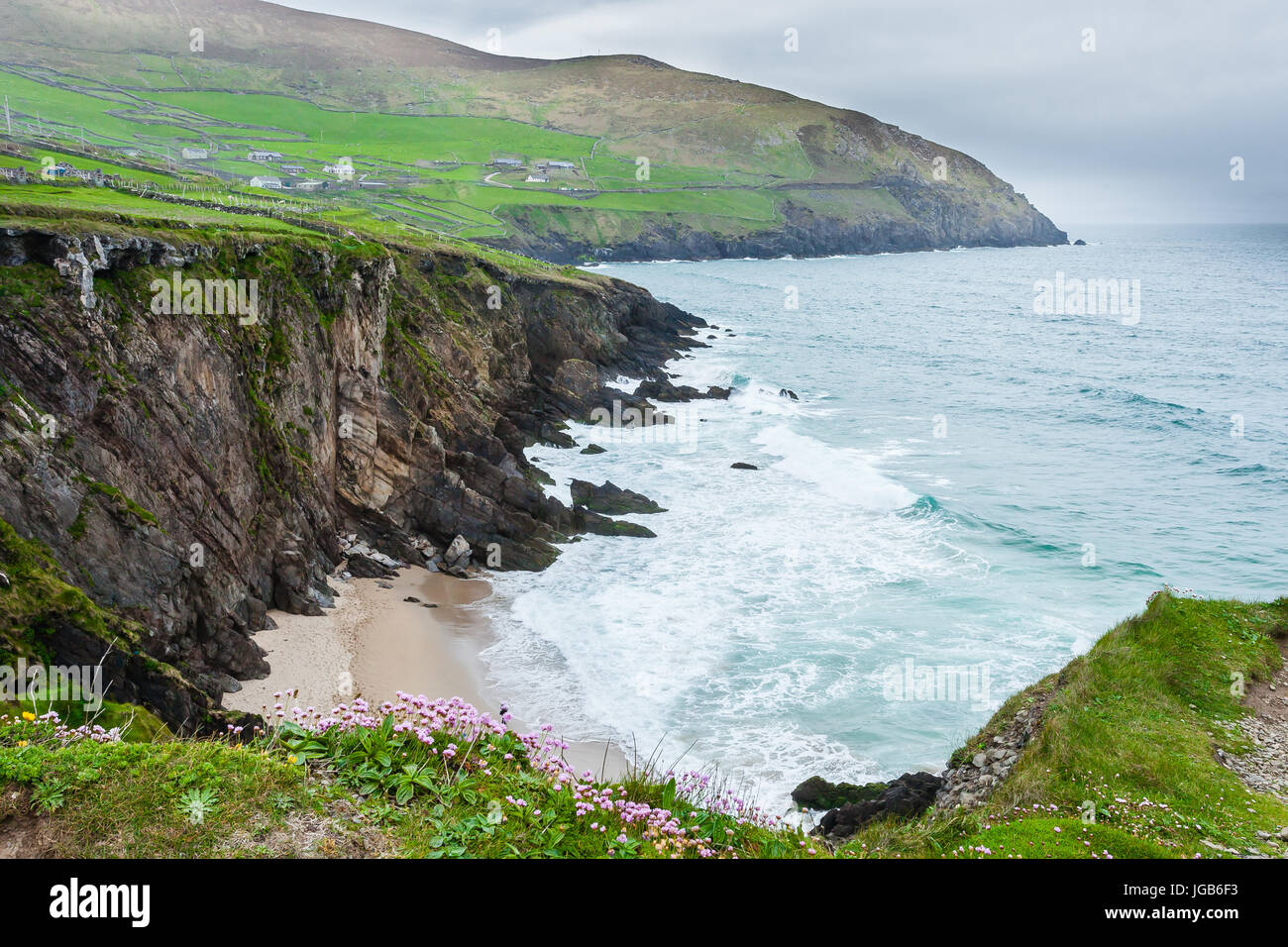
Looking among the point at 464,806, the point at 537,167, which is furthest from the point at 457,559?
the point at 537,167

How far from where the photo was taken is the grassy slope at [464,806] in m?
6.79

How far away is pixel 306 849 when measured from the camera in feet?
22.1

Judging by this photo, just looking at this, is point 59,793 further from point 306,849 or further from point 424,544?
point 424,544

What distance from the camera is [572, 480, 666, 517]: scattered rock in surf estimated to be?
33.8 m

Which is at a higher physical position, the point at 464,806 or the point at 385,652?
the point at 464,806

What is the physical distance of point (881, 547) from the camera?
31.5 metres

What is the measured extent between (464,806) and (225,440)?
17.8 metres

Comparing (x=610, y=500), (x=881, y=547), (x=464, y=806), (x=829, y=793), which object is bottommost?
(x=829, y=793)

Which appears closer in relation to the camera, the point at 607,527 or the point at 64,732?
the point at 64,732

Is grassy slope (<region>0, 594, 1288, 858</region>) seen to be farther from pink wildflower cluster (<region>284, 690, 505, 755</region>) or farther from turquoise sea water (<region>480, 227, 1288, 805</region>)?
turquoise sea water (<region>480, 227, 1288, 805</region>)

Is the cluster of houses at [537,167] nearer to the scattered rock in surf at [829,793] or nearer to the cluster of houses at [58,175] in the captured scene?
the cluster of houses at [58,175]

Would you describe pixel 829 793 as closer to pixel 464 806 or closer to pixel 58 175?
pixel 464 806

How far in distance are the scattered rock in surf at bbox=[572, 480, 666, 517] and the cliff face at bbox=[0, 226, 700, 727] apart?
1.91 meters

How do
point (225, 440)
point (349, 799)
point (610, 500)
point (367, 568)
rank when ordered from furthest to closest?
1. point (610, 500)
2. point (367, 568)
3. point (225, 440)
4. point (349, 799)
